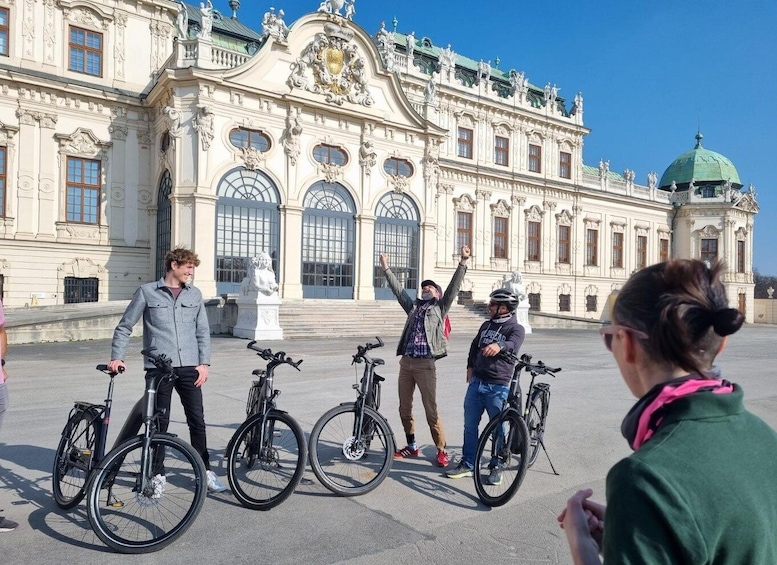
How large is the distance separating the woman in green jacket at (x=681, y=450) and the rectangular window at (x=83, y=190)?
2681cm

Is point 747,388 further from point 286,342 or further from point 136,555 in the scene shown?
point 286,342

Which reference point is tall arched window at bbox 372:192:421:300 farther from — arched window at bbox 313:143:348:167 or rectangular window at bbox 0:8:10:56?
Answer: rectangular window at bbox 0:8:10:56

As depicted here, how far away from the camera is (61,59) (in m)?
24.0

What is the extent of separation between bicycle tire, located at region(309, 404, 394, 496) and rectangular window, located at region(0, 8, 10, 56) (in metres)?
25.5

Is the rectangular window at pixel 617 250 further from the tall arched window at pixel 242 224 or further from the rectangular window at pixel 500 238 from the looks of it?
the tall arched window at pixel 242 224

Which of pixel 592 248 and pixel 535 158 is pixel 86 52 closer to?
pixel 535 158

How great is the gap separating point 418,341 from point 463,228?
1177 inches

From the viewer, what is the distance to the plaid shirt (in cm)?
573

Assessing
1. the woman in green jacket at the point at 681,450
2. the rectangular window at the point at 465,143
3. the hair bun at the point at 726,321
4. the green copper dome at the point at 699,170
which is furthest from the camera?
the green copper dome at the point at 699,170

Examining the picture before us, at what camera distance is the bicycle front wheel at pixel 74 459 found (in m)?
4.30

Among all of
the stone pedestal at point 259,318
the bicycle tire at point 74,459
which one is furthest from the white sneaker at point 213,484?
the stone pedestal at point 259,318

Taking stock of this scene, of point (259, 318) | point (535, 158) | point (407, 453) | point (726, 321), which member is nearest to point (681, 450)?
point (726, 321)

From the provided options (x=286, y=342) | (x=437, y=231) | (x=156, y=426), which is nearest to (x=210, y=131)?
(x=286, y=342)


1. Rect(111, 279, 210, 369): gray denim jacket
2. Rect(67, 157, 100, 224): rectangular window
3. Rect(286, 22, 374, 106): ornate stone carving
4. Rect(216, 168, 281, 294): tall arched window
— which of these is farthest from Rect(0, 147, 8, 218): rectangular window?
Rect(111, 279, 210, 369): gray denim jacket
